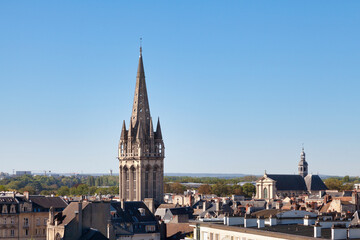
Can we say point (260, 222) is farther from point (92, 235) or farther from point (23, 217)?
point (23, 217)

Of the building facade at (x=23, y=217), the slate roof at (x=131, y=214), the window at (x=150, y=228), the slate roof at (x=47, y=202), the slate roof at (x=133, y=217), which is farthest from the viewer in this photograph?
the slate roof at (x=47, y=202)

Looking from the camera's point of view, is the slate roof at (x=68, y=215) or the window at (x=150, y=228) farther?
the window at (x=150, y=228)

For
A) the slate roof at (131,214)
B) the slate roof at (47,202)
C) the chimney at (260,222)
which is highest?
the slate roof at (47,202)

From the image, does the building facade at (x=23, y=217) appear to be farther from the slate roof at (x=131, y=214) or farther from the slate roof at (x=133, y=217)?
the slate roof at (x=133, y=217)

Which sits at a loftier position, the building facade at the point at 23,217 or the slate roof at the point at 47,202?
the slate roof at the point at 47,202

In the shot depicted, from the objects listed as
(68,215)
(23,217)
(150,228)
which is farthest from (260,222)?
(23,217)

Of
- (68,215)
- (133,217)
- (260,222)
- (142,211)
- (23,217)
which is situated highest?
(260,222)

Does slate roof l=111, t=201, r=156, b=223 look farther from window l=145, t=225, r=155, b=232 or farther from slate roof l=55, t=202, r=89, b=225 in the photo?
slate roof l=55, t=202, r=89, b=225

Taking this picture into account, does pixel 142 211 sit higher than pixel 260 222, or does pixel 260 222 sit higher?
pixel 260 222

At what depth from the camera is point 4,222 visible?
123438 mm

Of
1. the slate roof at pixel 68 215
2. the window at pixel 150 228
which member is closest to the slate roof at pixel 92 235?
the slate roof at pixel 68 215

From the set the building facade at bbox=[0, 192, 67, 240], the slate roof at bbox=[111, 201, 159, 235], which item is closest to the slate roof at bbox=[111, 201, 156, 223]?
the slate roof at bbox=[111, 201, 159, 235]

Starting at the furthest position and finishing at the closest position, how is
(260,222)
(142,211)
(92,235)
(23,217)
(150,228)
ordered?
(142,211)
(150,228)
(23,217)
(92,235)
(260,222)

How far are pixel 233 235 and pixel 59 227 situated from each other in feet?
117
